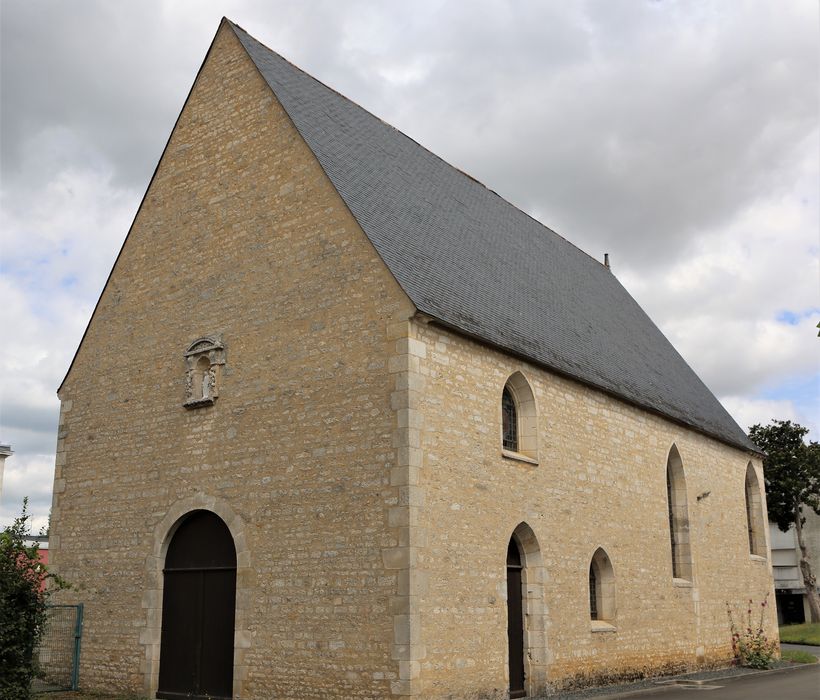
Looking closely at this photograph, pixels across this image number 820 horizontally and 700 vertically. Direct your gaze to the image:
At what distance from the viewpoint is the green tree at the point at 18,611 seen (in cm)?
1191

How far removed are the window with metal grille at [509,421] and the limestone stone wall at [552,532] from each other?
41cm

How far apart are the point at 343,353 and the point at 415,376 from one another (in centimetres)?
132

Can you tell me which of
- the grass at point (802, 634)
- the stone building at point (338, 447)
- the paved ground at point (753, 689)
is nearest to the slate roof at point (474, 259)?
the stone building at point (338, 447)

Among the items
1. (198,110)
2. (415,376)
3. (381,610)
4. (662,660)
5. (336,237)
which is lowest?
(662,660)

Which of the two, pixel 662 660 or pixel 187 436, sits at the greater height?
pixel 187 436

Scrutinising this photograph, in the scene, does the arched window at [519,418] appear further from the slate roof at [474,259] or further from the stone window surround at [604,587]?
the stone window surround at [604,587]

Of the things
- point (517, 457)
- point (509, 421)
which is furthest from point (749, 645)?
point (517, 457)

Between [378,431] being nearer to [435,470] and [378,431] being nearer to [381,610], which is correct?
[435,470]

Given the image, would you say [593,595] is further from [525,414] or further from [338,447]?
[338,447]

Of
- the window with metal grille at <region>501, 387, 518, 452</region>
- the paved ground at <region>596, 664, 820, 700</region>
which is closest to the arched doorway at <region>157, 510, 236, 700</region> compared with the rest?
the window with metal grille at <region>501, 387, 518, 452</region>

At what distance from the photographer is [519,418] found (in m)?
15.2

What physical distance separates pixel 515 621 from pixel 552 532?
1621mm

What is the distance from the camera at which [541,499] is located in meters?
14.9

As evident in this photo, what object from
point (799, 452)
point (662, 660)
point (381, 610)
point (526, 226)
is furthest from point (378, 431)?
point (799, 452)
